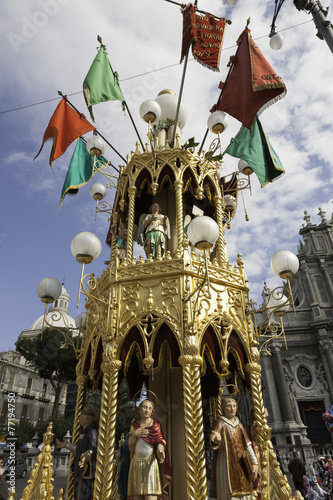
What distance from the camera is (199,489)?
5301 mm

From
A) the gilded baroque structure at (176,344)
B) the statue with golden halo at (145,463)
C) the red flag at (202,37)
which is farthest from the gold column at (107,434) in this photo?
the red flag at (202,37)

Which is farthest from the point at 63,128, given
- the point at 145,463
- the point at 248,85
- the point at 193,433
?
the point at 145,463

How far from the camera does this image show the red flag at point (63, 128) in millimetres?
8703

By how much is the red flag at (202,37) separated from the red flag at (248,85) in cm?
58

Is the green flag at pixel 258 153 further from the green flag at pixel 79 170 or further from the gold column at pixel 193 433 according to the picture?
the gold column at pixel 193 433

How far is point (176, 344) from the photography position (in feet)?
21.8

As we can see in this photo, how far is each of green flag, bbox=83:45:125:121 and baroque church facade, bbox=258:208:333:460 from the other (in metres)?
27.6

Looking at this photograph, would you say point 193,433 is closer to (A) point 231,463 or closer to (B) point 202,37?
(A) point 231,463

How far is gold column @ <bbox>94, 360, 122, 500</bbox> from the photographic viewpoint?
18.2 ft

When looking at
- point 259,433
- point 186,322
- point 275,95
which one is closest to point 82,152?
point 275,95

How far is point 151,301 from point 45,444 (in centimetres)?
356

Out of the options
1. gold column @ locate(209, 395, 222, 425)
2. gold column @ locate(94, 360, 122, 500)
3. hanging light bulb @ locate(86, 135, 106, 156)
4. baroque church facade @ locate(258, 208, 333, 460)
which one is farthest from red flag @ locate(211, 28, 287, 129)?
baroque church facade @ locate(258, 208, 333, 460)

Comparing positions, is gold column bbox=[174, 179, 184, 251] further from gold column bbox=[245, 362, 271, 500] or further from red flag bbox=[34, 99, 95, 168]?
gold column bbox=[245, 362, 271, 500]

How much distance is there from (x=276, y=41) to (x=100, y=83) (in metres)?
4.70
